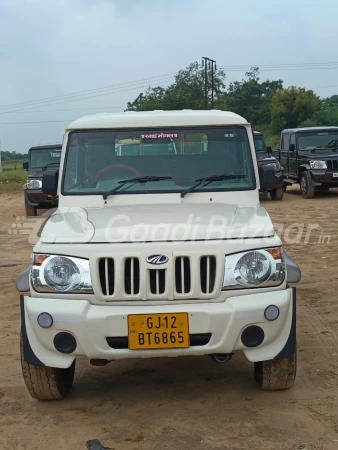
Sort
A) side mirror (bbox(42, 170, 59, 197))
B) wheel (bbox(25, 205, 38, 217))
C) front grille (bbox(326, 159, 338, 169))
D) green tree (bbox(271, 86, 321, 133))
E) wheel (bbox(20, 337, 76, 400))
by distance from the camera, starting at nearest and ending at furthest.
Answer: wheel (bbox(20, 337, 76, 400)) → side mirror (bbox(42, 170, 59, 197)) → wheel (bbox(25, 205, 38, 217)) → front grille (bbox(326, 159, 338, 169)) → green tree (bbox(271, 86, 321, 133))

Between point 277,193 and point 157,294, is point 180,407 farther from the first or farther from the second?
point 277,193

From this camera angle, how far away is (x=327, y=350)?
514 centimetres

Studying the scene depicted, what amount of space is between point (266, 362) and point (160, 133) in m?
2.00

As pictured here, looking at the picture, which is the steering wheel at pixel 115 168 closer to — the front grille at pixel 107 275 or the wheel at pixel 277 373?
the front grille at pixel 107 275

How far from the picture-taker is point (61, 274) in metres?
3.85

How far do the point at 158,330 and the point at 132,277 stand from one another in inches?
13.3

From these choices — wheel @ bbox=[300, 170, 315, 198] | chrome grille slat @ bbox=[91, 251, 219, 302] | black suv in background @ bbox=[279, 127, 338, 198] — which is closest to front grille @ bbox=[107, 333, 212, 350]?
chrome grille slat @ bbox=[91, 251, 219, 302]

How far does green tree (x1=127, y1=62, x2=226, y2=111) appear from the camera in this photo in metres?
66.1

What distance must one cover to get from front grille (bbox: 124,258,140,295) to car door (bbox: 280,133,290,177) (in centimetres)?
1521

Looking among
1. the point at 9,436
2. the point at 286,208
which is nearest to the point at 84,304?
the point at 9,436

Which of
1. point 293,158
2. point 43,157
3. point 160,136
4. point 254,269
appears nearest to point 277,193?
point 293,158

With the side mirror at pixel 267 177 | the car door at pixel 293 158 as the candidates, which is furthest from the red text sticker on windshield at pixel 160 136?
the car door at pixel 293 158

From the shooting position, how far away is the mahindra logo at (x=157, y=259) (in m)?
3.75

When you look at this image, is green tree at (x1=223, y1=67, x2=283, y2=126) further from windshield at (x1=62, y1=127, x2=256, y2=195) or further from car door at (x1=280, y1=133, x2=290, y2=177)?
windshield at (x1=62, y1=127, x2=256, y2=195)
